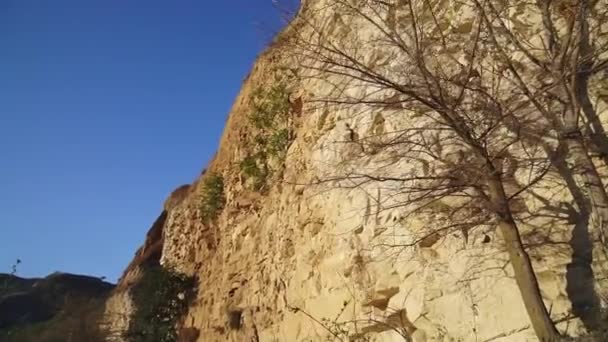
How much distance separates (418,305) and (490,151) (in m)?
1.94

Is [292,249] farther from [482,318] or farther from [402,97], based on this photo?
[482,318]

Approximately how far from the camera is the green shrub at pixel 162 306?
1431cm

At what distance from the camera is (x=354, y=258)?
7.41 meters

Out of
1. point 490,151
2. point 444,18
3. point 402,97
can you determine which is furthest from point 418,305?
point 444,18

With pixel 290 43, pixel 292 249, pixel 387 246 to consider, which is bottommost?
pixel 387 246

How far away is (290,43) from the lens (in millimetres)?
6797

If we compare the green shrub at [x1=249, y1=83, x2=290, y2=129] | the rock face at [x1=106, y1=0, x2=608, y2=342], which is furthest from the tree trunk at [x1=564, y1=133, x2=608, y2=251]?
the green shrub at [x1=249, y1=83, x2=290, y2=129]

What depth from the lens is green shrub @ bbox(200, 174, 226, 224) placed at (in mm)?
14297

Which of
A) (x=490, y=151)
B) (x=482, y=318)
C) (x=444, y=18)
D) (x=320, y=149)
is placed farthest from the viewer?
(x=320, y=149)

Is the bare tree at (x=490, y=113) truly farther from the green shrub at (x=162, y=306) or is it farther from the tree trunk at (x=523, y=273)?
the green shrub at (x=162, y=306)

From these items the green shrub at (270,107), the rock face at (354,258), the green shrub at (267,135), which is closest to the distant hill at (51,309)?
the rock face at (354,258)

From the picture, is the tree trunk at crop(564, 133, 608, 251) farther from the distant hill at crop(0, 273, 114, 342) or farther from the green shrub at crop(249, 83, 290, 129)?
the distant hill at crop(0, 273, 114, 342)

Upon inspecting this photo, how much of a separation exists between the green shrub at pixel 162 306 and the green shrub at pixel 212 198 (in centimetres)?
177

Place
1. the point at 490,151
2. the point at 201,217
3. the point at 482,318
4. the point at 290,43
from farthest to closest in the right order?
the point at 201,217 → the point at 290,43 → the point at 490,151 → the point at 482,318
